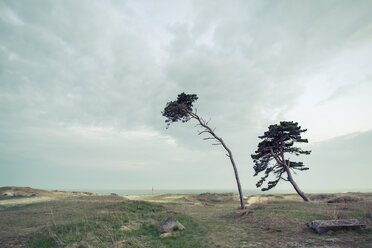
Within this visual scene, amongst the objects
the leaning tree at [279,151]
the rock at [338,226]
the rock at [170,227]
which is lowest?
the rock at [170,227]

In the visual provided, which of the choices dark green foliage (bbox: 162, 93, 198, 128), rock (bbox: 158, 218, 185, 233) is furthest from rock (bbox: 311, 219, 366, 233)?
dark green foliage (bbox: 162, 93, 198, 128)

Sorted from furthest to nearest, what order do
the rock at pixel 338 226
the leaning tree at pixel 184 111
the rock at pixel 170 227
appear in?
the leaning tree at pixel 184 111, the rock at pixel 170 227, the rock at pixel 338 226

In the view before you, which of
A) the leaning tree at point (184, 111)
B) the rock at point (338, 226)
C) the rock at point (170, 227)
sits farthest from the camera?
the leaning tree at point (184, 111)

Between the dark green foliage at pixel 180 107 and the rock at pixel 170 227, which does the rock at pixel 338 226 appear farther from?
the dark green foliage at pixel 180 107

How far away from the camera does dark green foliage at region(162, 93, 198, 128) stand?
23484 mm

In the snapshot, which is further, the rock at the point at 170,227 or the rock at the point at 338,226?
the rock at the point at 170,227

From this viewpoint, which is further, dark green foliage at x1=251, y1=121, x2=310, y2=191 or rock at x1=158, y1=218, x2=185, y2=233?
dark green foliage at x1=251, y1=121, x2=310, y2=191

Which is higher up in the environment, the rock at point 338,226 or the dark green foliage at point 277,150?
the dark green foliage at point 277,150

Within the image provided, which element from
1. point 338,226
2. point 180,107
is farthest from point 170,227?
point 180,107

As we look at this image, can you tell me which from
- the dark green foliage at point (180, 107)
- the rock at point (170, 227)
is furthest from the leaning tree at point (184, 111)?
the rock at point (170, 227)

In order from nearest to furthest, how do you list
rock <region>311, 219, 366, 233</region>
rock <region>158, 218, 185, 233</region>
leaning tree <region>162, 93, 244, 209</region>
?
rock <region>311, 219, 366, 233</region>, rock <region>158, 218, 185, 233</region>, leaning tree <region>162, 93, 244, 209</region>

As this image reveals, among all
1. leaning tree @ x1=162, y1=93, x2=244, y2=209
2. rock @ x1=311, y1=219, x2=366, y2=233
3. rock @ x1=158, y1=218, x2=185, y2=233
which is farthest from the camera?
leaning tree @ x1=162, y1=93, x2=244, y2=209

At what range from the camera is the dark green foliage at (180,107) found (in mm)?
Result: 23484

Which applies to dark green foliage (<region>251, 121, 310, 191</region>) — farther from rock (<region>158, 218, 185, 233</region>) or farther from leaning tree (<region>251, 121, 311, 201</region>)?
rock (<region>158, 218, 185, 233</region>)
